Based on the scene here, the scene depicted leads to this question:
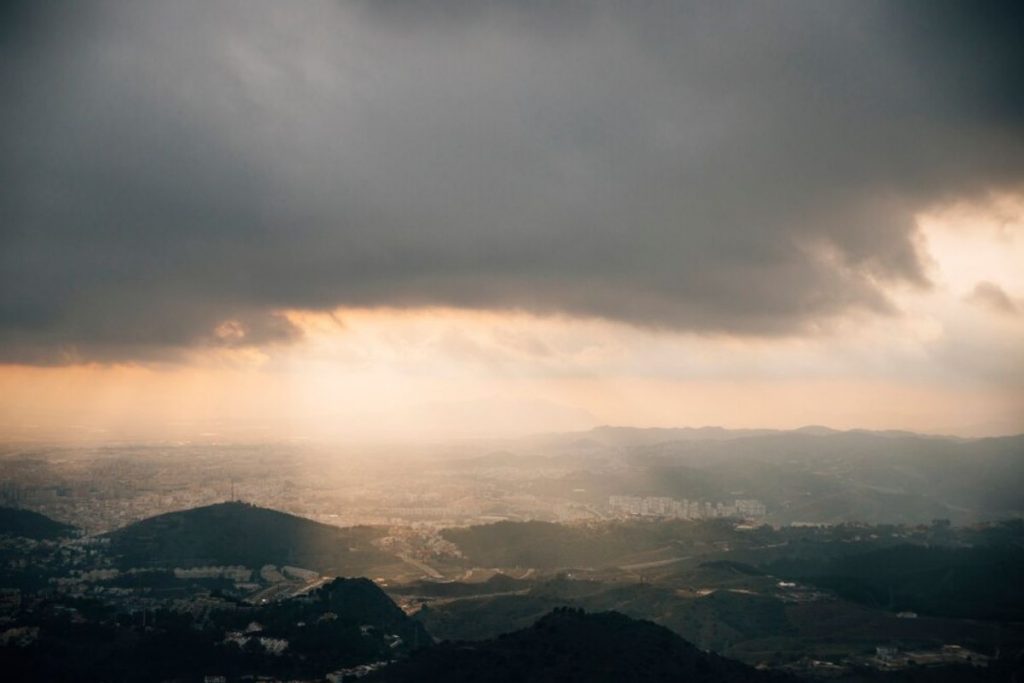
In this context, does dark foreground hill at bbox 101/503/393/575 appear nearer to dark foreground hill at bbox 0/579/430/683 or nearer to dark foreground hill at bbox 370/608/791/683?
dark foreground hill at bbox 0/579/430/683

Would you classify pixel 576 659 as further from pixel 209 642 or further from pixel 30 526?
pixel 30 526

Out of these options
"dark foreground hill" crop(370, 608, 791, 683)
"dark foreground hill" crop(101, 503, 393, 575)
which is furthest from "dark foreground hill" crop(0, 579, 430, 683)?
"dark foreground hill" crop(101, 503, 393, 575)

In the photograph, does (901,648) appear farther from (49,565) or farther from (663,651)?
(49,565)

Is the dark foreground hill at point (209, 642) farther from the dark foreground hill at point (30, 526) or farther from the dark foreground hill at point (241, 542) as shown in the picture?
the dark foreground hill at point (30, 526)

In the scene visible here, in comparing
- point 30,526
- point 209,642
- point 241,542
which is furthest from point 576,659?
point 30,526

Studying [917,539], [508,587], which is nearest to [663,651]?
[508,587]

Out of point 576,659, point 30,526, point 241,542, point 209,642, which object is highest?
point 30,526

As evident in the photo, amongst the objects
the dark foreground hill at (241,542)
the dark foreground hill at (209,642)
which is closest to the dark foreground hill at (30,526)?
the dark foreground hill at (241,542)
